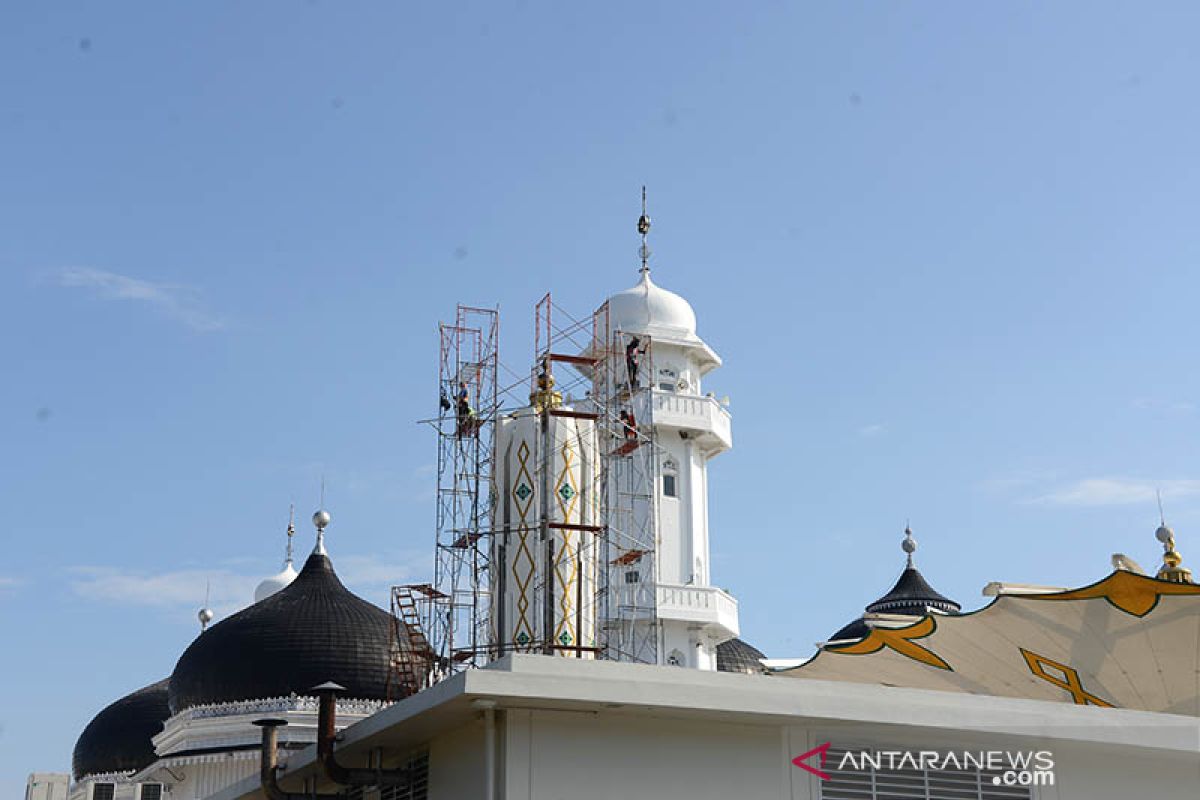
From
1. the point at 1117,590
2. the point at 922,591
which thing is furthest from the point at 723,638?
the point at 1117,590

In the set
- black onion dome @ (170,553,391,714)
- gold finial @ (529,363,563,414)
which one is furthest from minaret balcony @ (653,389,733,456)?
black onion dome @ (170,553,391,714)

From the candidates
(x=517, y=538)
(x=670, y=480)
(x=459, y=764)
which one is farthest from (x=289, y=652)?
(x=459, y=764)

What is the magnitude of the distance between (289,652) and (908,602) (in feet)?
82.9

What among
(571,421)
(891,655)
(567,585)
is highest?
(571,421)

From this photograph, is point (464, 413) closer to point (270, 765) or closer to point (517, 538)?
point (517, 538)

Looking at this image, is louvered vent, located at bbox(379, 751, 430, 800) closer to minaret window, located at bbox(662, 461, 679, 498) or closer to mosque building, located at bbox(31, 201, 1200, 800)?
mosque building, located at bbox(31, 201, 1200, 800)

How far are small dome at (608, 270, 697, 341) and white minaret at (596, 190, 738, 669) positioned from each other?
3cm

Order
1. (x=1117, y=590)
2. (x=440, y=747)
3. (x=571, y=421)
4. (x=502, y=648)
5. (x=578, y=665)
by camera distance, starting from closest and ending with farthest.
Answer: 1. (x=578, y=665)
2. (x=440, y=747)
3. (x=1117, y=590)
4. (x=502, y=648)
5. (x=571, y=421)

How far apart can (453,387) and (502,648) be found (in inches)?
270

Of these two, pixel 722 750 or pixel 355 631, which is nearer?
pixel 722 750

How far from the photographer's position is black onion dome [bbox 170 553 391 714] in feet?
117

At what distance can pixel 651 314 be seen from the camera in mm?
45906

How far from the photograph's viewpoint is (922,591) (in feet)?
181

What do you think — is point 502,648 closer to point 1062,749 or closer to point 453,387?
point 453,387
